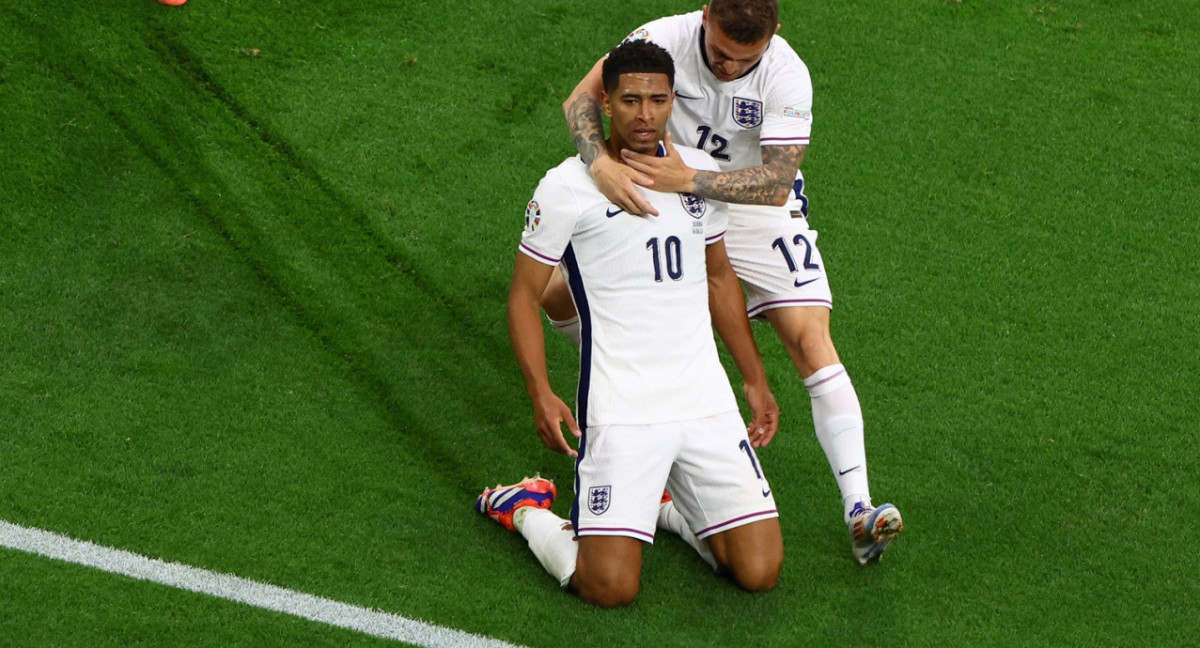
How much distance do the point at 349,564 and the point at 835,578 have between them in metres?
1.62

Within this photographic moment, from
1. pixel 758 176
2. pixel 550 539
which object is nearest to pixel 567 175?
pixel 758 176

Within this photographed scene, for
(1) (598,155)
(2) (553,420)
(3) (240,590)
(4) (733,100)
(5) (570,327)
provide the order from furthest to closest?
1. (5) (570,327)
2. (4) (733,100)
3. (1) (598,155)
4. (2) (553,420)
5. (3) (240,590)

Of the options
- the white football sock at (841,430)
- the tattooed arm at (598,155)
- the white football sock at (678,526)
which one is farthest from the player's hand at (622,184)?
the white football sock at (678,526)

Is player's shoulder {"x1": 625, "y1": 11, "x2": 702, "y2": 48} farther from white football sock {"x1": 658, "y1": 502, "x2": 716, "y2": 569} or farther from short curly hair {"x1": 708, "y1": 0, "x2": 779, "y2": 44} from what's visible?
white football sock {"x1": 658, "y1": 502, "x2": 716, "y2": 569}

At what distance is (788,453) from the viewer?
518 cm

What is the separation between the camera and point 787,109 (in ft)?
15.8

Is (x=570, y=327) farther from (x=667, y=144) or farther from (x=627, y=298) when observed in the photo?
(x=667, y=144)

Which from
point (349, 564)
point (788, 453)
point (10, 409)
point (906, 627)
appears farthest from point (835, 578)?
point (10, 409)

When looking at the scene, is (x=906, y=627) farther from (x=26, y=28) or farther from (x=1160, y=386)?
(x=26, y=28)

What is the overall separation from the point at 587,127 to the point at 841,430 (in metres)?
1.36

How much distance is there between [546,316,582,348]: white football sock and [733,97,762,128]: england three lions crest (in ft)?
3.11

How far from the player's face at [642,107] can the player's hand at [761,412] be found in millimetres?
912

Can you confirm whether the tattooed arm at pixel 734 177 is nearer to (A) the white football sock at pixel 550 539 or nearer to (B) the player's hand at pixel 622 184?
(B) the player's hand at pixel 622 184

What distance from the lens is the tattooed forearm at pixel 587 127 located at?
4.62 meters
